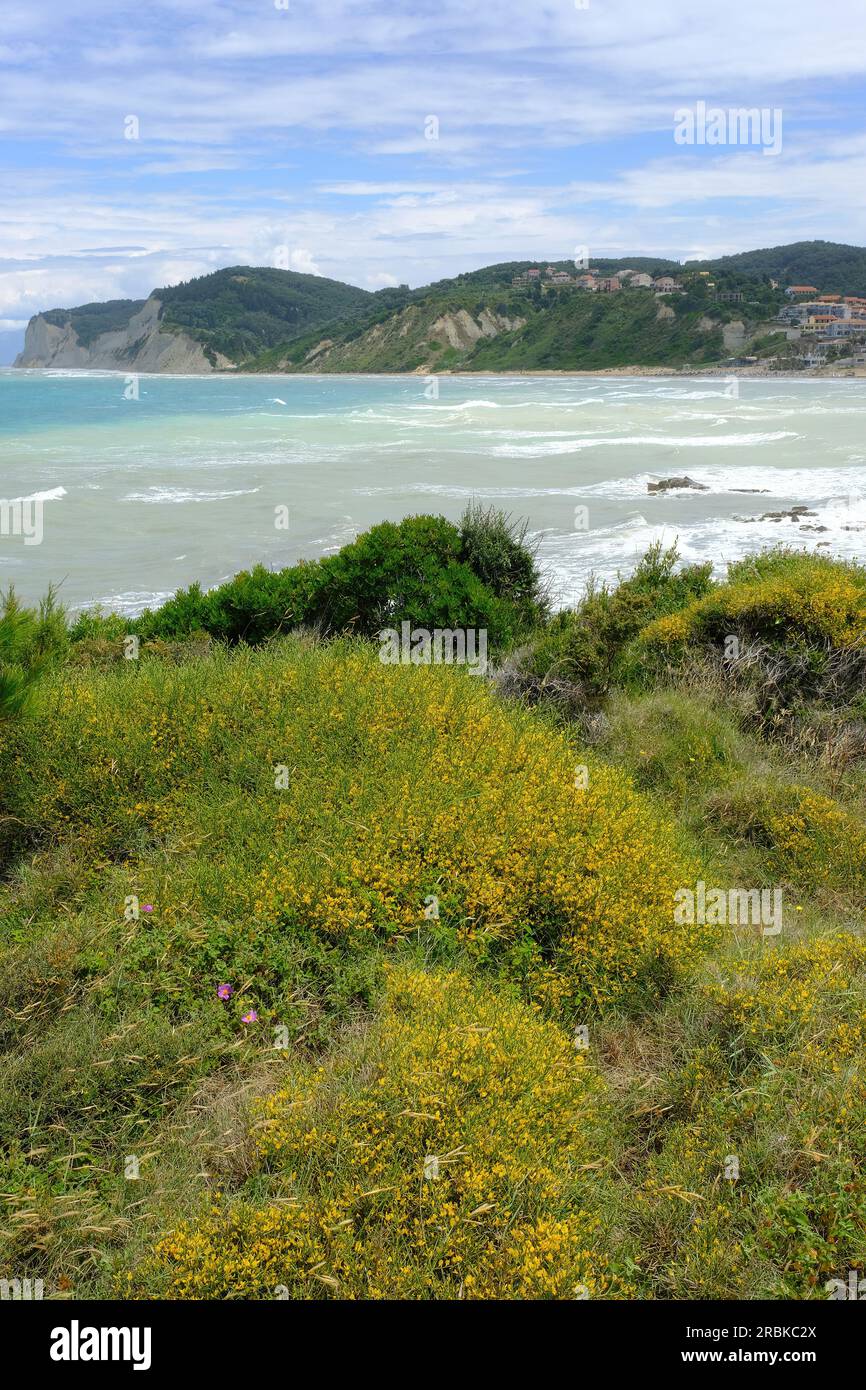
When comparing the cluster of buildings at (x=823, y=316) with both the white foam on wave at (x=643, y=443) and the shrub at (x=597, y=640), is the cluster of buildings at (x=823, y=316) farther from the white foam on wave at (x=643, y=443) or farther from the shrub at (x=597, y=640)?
the shrub at (x=597, y=640)

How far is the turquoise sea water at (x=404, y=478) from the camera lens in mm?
25031

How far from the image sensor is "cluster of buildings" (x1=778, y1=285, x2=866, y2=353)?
129 meters

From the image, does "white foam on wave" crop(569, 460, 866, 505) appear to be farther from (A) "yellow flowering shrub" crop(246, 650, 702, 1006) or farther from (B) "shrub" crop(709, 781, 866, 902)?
(A) "yellow flowering shrub" crop(246, 650, 702, 1006)

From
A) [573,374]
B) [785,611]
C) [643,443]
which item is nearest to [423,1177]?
[785,611]

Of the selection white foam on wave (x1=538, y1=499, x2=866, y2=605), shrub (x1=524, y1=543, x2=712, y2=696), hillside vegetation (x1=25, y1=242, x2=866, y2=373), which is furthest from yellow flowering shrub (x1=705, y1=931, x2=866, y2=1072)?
hillside vegetation (x1=25, y1=242, x2=866, y2=373)

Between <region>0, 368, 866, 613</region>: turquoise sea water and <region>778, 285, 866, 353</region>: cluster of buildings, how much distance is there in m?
48.9

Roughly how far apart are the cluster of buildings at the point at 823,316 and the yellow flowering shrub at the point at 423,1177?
136832mm

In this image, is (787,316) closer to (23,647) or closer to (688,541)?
(688,541)

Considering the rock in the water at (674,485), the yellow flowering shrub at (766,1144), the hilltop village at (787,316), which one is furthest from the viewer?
the hilltop village at (787,316)

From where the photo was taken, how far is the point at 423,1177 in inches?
144

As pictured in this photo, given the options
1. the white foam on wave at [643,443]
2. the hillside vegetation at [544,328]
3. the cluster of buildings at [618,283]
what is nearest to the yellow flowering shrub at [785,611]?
the white foam on wave at [643,443]

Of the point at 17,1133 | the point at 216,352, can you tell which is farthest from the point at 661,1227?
the point at 216,352
